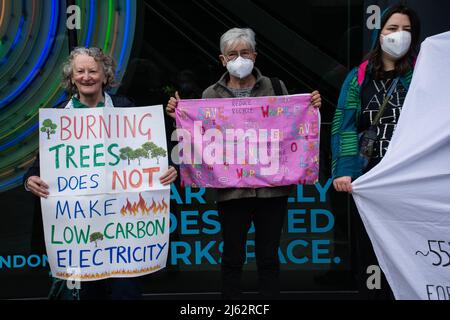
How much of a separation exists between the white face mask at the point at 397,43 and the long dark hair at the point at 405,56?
0.04m

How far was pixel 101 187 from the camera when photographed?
4.32 meters

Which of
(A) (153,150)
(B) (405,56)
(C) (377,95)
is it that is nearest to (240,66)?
(A) (153,150)

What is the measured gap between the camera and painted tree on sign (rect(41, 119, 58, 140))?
4.29 metres

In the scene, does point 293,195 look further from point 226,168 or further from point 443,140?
point 443,140

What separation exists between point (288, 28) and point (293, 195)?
121 cm

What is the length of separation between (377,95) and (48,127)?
183cm

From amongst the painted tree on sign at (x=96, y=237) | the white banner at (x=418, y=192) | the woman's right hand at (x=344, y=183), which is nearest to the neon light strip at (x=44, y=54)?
the painted tree on sign at (x=96, y=237)

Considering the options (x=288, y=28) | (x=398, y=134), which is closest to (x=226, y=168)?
(x=398, y=134)

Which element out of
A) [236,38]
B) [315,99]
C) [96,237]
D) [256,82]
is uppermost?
[236,38]

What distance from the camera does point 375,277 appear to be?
18.3 feet

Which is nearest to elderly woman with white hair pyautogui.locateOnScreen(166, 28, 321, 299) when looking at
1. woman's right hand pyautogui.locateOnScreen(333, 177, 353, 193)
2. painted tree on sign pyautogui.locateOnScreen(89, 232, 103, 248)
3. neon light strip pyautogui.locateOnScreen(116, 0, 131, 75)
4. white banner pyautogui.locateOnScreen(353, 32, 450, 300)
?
woman's right hand pyautogui.locateOnScreen(333, 177, 353, 193)

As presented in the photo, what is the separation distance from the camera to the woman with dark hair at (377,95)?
4344 mm

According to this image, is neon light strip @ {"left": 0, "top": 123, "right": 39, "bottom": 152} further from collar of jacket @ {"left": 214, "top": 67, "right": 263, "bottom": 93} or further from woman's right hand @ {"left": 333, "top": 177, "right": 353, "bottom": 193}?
woman's right hand @ {"left": 333, "top": 177, "right": 353, "bottom": 193}

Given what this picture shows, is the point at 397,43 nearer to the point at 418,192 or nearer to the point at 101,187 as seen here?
the point at 418,192
